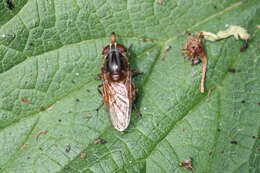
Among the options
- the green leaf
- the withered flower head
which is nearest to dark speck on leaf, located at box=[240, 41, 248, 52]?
the green leaf

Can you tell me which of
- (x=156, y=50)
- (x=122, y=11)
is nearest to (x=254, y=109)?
(x=156, y=50)

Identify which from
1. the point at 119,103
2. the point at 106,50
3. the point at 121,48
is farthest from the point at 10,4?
the point at 119,103

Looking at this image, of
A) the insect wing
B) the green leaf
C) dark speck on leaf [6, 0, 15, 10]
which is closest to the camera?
dark speck on leaf [6, 0, 15, 10]

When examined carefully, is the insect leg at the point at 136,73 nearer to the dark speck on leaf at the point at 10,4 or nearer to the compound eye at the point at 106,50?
the compound eye at the point at 106,50

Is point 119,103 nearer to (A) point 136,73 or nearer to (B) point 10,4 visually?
(A) point 136,73

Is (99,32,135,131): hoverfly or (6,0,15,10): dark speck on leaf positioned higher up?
(6,0,15,10): dark speck on leaf

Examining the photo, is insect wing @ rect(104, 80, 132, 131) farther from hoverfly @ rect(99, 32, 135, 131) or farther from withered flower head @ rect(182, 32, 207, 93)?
withered flower head @ rect(182, 32, 207, 93)

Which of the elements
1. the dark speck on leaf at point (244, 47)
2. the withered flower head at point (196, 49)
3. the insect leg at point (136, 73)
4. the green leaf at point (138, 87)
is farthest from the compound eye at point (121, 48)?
the dark speck on leaf at point (244, 47)
